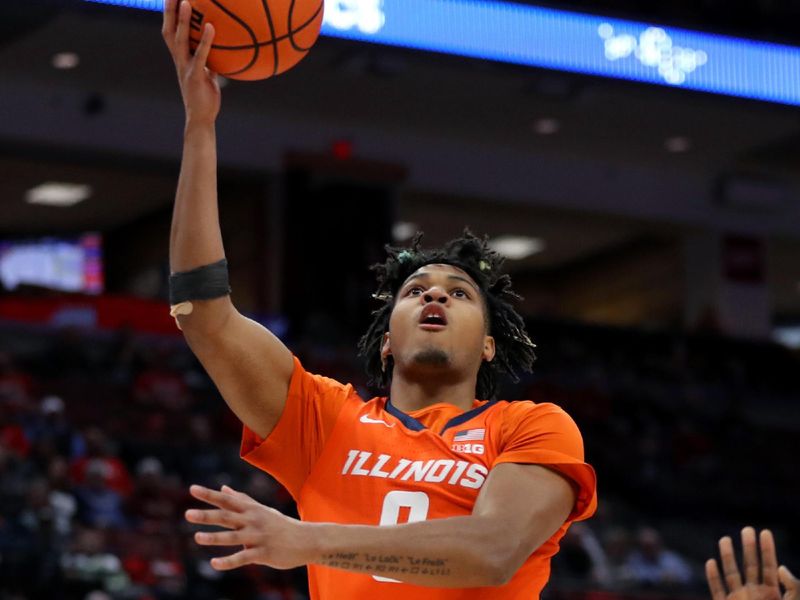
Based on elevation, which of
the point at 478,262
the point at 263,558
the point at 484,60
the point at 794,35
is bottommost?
the point at 263,558

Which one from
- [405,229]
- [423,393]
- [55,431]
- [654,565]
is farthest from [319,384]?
[405,229]

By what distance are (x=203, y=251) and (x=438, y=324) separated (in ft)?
2.30

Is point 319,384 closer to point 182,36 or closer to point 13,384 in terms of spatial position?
point 182,36

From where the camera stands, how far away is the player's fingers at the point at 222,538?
7.86 feet

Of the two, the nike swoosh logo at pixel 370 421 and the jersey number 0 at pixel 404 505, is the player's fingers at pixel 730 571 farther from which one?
the nike swoosh logo at pixel 370 421

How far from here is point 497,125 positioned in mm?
16141

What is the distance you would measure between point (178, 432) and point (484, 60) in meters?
5.38

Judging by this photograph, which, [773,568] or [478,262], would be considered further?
[478,262]

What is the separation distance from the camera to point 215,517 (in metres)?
2.41

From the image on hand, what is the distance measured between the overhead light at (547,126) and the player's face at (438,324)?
1238cm

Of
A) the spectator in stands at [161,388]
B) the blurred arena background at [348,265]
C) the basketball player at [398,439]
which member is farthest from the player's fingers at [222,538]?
the spectator in stands at [161,388]

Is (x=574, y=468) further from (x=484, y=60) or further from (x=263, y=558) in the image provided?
(x=484, y=60)

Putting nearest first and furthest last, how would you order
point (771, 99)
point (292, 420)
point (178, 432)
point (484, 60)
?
point (292, 420), point (484, 60), point (771, 99), point (178, 432)

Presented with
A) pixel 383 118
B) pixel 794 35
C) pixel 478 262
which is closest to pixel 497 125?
pixel 383 118
